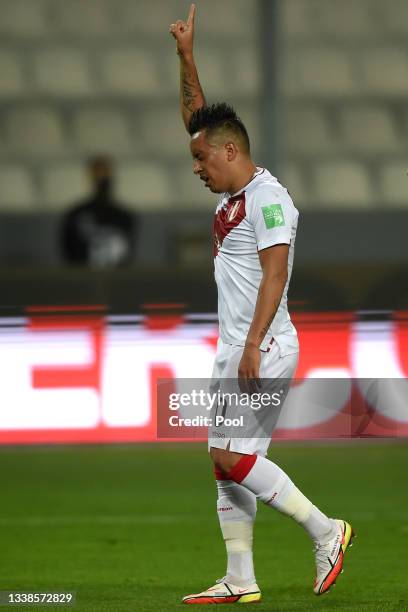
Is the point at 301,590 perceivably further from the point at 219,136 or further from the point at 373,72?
the point at 373,72

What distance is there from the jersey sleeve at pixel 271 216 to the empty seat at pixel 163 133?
359 inches

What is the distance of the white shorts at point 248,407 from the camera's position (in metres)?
4.52

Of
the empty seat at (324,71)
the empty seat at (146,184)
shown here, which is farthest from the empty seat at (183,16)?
the empty seat at (146,184)

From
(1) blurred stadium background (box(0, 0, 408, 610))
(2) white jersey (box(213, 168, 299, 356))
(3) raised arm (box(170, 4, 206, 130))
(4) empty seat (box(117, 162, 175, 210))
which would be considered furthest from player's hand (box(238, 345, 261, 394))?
(4) empty seat (box(117, 162, 175, 210))

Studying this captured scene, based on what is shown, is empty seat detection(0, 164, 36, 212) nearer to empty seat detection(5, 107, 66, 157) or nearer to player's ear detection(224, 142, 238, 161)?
empty seat detection(5, 107, 66, 157)

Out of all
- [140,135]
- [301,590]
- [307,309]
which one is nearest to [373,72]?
[140,135]

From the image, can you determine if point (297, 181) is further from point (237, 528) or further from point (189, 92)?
point (237, 528)

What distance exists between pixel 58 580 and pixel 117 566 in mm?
411

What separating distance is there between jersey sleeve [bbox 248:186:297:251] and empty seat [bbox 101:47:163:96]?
30.6 ft

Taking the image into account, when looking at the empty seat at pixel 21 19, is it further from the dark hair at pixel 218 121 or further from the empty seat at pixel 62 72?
the dark hair at pixel 218 121

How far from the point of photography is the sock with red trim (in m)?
4.53

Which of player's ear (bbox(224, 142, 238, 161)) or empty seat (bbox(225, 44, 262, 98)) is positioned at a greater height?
player's ear (bbox(224, 142, 238, 161))

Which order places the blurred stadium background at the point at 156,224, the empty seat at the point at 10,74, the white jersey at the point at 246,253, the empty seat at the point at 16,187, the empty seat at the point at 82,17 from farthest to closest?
the empty seat at the point at 82,17 → the empty seat at the point at 10,74 → the empty seat at the point at 16,187 → the blurred stadium background at the point at 156,224 → the white jersey at the point at 246,253

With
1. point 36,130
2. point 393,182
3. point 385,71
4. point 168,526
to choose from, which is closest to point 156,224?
point 36,130
